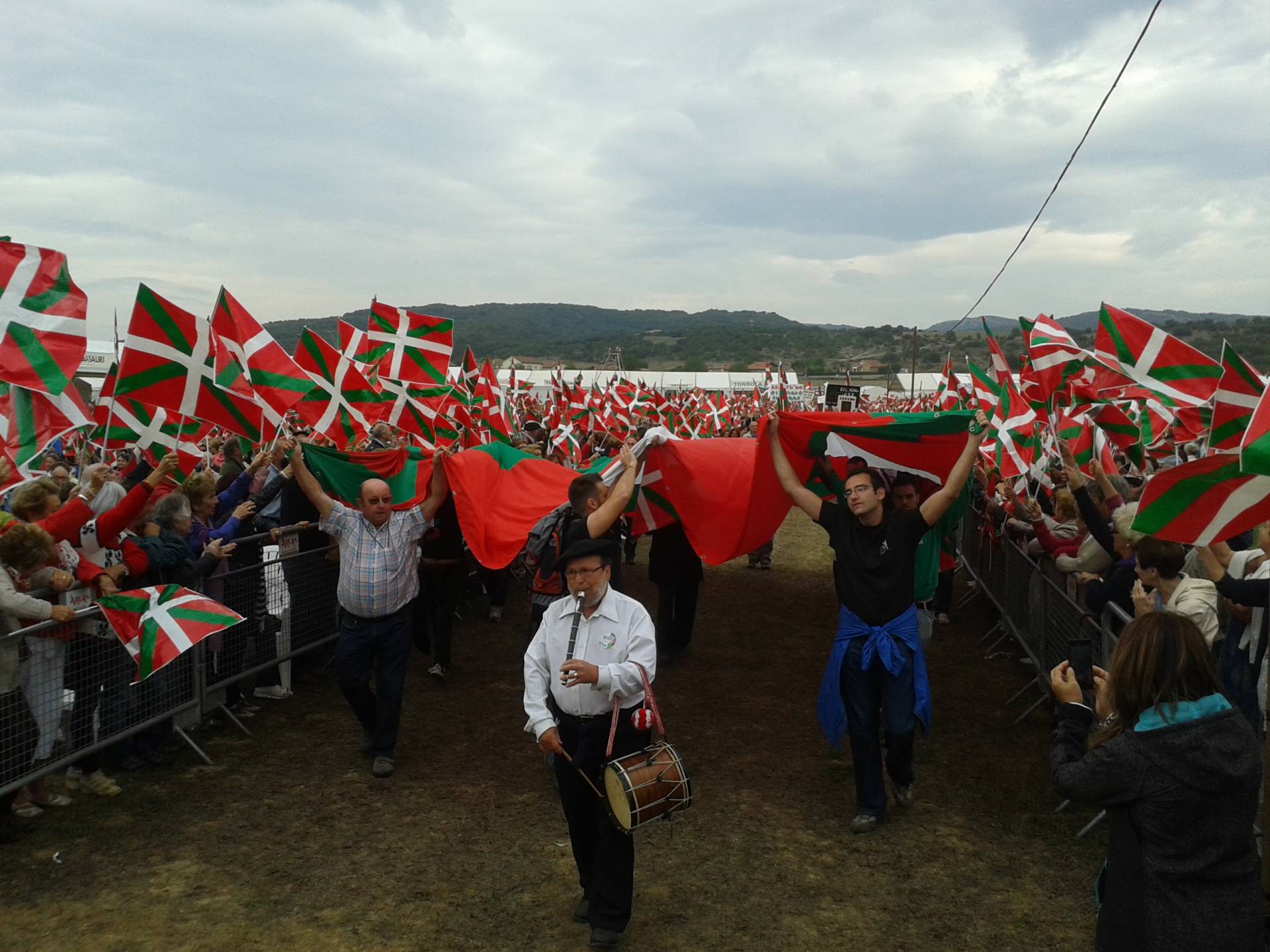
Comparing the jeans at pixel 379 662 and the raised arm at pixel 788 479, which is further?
the jeans at pixel 379 662

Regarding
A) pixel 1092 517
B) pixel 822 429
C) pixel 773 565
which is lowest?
pixel 773 565

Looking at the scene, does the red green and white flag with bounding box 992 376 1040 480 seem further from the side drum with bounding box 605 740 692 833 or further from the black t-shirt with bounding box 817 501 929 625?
the side drum with bounding box 605 740 692 833

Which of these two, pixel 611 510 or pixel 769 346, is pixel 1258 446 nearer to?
pixel 611 510

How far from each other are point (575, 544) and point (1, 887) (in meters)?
3.42

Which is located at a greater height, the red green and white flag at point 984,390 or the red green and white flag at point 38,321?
the red green and white flag at point 38,321

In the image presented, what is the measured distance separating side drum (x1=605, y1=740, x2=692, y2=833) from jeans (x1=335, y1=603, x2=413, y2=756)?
268cm

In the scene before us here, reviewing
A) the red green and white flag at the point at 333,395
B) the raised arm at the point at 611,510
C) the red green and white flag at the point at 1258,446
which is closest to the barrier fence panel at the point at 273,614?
the red green and white flag at the point at 333,395

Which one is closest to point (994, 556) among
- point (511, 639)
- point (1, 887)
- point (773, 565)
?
point (773, 565)

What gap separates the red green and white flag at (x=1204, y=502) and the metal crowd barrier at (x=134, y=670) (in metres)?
5.56

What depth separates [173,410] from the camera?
19.7ft

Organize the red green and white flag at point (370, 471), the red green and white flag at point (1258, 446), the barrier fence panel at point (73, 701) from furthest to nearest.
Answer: the red green and white flag at point (370, 471), the barrier fence panel at point (73, 701), the red green and white flag at point (1258, 446)

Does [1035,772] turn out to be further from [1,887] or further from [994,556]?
[1,887]

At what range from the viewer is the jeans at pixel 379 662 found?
20.6ft

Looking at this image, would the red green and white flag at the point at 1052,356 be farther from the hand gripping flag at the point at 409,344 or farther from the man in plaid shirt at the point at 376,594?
the hand gripping flag at the point at 409,344
